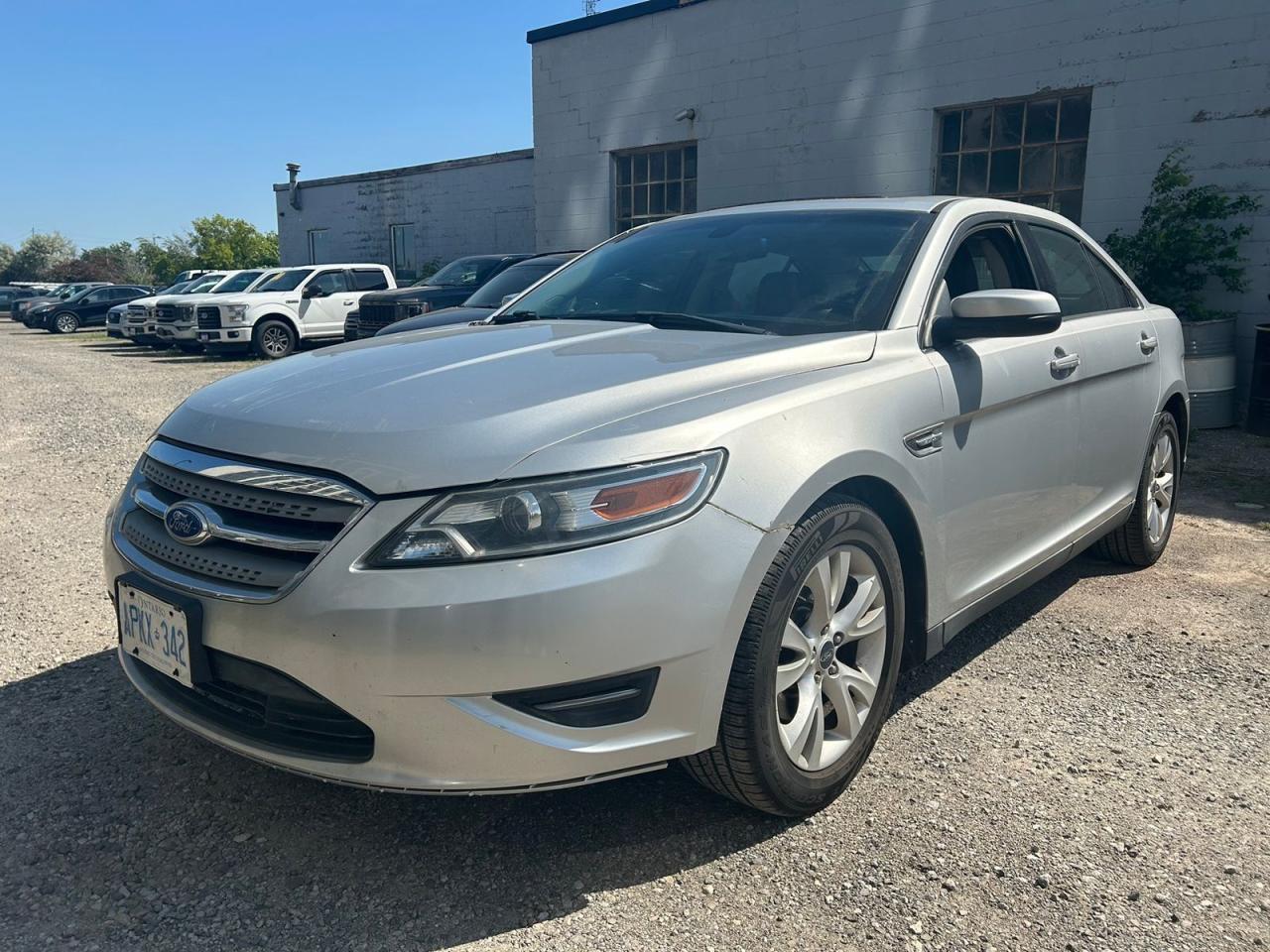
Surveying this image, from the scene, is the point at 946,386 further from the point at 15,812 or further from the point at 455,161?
the point at 455,161

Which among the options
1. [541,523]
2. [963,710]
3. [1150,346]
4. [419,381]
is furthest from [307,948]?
[1150,346]

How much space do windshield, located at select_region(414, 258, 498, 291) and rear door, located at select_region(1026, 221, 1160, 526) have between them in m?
10.8

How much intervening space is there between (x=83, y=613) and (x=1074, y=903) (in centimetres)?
373

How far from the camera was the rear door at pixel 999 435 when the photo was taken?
3037mm

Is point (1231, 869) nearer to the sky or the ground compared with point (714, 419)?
nearer to the ground

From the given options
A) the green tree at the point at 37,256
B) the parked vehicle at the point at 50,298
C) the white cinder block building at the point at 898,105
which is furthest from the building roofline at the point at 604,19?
the green tree at the point at 37,256

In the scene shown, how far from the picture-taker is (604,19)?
1490cm

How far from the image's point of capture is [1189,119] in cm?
961

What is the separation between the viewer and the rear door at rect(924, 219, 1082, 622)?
3037 mm

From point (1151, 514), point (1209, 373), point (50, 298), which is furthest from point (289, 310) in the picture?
point (50, 298)

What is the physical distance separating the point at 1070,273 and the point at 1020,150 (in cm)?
757

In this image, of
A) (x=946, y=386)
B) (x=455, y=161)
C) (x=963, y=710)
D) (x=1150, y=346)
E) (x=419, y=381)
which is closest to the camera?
(x=419, y=381)

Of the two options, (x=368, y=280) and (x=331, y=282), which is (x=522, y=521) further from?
(x=368, y=280)

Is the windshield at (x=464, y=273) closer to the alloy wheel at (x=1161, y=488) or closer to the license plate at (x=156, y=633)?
the alloy wheel at (x=1161, y=488)
